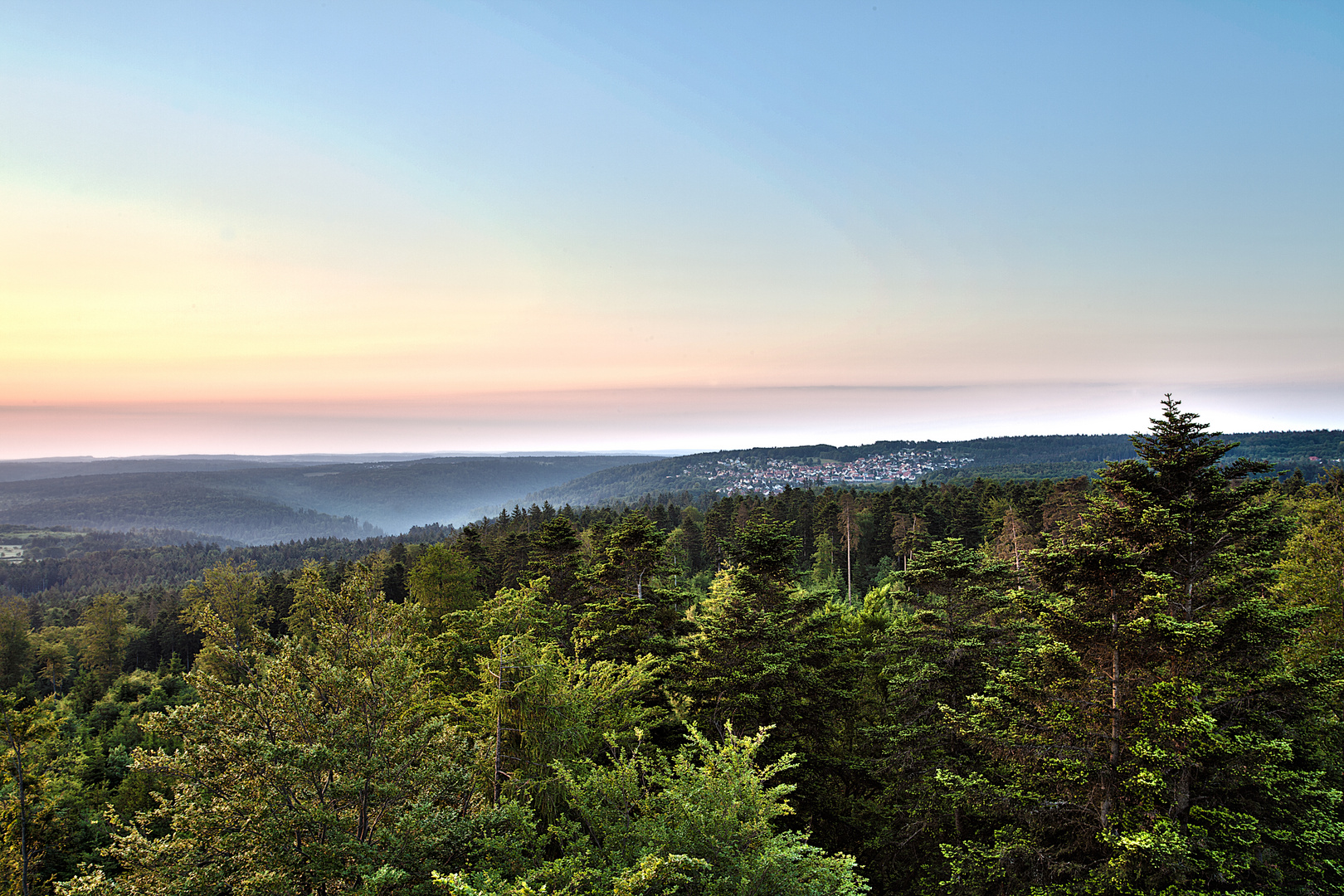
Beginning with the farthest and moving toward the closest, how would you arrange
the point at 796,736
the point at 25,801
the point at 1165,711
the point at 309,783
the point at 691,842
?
the point at 796,736
the point at 25,801
the point at 1165,711
the point at 691,842
the point at 309,783

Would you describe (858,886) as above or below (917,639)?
below

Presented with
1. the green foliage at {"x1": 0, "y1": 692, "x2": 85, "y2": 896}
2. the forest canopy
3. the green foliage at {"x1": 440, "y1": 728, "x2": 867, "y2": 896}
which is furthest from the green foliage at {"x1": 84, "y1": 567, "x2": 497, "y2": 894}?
the green foliage at {"x1": 0, "y1": 692, "x2": 85, "y2": 896}

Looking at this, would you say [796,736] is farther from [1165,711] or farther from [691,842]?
[691,842]

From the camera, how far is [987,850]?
1419 cm

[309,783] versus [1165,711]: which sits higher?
[309,783]

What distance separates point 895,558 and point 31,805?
258 feet

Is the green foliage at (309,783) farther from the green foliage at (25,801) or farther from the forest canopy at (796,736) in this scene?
the green foliage at (25,801)

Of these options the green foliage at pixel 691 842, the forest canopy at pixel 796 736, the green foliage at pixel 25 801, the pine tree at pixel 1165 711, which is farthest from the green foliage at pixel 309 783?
the pine tree at pixel 1165 711

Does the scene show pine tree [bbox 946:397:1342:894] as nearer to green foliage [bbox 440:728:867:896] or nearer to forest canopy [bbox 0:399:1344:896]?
forest canopy [bbox 0:399:1344:896]

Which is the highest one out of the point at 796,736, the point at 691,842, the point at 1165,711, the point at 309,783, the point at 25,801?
the point at 309,783

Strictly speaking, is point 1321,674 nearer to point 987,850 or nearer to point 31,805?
point 987,850

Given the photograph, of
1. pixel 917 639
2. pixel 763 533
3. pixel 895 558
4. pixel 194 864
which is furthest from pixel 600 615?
pixel 895 558

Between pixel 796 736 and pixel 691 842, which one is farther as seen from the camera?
pixel 796 736

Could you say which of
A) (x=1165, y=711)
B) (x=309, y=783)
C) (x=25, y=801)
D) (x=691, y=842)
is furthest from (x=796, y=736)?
(x=25, y=801)
